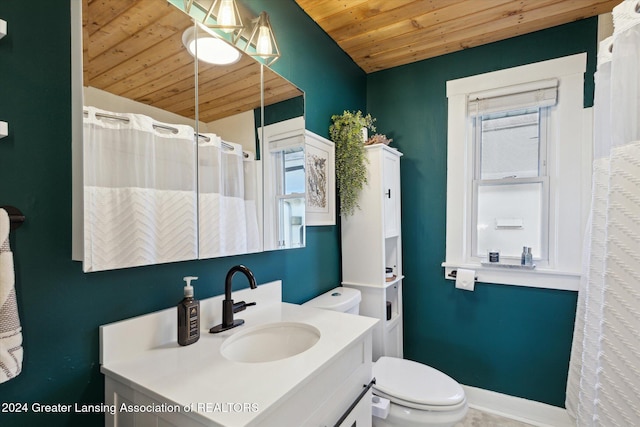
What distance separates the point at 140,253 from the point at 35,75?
525 millimetres

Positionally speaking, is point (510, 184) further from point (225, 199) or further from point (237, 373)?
point (237, 373)

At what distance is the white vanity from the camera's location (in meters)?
0.68

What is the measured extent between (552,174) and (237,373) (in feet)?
7.10

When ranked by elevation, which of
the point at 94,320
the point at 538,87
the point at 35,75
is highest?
the point at 538,87

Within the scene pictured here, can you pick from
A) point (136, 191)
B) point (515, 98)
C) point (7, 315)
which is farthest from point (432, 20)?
→ point (7, 315)

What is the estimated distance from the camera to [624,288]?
1.18 m

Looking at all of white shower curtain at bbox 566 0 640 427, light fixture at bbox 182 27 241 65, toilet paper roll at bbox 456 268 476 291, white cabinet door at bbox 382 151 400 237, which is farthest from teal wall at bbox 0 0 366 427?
toilet paper roll at bbox 456 268 476 291

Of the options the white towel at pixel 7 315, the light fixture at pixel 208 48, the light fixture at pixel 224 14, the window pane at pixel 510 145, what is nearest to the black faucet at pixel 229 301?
the white towel at pixel 7 315

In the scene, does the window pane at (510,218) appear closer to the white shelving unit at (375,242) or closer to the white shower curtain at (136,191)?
the white shelving unit at (375,242)

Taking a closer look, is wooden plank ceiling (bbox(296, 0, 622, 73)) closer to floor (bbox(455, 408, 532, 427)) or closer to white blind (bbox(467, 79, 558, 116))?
white blind (bbox(467, 79, 558, 116))

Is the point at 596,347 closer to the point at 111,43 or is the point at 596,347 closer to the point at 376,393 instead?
the point at 376,393

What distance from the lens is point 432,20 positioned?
183 cm

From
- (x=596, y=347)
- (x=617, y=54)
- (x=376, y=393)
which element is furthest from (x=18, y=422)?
(x=617, y=54)

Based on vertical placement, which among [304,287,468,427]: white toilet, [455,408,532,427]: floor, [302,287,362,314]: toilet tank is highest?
[302,287,362,314]: toilet tank
